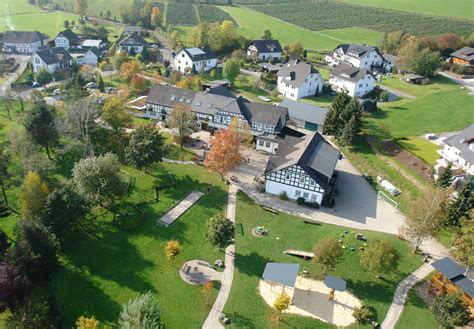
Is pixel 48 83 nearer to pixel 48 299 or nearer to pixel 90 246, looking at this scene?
pixel 90 246

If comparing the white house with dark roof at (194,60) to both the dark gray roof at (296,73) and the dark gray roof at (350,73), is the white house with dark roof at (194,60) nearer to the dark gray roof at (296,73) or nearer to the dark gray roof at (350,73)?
the dark gray roof at (296,73)

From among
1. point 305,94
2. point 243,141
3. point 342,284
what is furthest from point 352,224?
point 305,94

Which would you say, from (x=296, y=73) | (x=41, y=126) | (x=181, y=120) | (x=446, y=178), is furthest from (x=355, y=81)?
(x=41, y=126)

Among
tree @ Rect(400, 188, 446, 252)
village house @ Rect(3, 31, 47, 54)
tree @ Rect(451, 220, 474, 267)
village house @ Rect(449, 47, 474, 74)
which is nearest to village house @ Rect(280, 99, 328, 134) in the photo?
tree @ Rect(400, 188, 446, 252)

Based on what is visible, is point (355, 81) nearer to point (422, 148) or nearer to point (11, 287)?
point (422, 148)

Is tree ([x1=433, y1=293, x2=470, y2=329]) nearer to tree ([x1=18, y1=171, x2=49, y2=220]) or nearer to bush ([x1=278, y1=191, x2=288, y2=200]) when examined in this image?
bush ([x1=278, y1=191, x2=288, y2=200])
